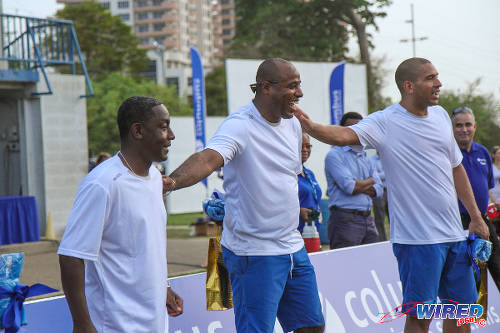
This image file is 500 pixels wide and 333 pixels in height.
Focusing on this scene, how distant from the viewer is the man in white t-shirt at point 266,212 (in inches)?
136

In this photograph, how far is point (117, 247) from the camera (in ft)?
8.57

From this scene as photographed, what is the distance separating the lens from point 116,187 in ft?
8.48

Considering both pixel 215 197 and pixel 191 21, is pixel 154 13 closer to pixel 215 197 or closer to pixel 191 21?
pixel 191 21

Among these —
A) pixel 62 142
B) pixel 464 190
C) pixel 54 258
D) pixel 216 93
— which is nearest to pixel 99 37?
pixel 216 93

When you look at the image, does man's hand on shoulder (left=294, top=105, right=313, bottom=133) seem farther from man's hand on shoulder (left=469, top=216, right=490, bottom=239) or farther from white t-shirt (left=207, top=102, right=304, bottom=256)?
man's hand on shoulder (left=469, top=216, right=490, bottom=239)

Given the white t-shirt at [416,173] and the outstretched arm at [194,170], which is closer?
the outstretched arm at [194,170]

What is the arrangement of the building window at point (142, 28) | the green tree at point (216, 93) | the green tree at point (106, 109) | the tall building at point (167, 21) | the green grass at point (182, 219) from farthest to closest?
the building window at point (142, 28) < the tall building at point (167, 21) < the green tree at point (216, 93) < the green tree at point (106, 109) < the green grass at point (182, 219)

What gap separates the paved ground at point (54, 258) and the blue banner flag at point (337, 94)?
4228mm

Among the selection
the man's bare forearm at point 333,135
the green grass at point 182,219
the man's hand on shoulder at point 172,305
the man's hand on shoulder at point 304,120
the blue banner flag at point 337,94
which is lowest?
the green grass at point 182,219

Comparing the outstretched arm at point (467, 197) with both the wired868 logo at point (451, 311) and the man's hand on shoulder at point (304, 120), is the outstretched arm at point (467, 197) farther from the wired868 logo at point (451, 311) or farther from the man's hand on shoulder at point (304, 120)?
the man's hand on shoulder at point (304, 120)

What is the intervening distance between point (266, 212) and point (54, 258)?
11001 millimetres

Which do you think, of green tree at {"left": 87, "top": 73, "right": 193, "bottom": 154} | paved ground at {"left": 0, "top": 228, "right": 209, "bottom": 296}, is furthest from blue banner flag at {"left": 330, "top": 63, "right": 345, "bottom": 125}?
green tree at {"left": 87, "top": 73, "right": 193, "bottom": 154}

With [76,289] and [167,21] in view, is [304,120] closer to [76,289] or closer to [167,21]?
[76,289]

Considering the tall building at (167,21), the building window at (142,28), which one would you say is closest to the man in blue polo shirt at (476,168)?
the tall building at (167,21)
